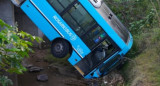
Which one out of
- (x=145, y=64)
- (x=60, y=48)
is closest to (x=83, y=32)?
(x=60, y=48)

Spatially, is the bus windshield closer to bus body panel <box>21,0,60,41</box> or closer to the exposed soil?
bus body panel <box>21,0,60,41</box>

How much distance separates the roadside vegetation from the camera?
785 cm

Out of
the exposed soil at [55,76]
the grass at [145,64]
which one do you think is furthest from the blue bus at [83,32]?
the exposed soil at [55,76]

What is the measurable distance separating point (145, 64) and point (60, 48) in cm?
279

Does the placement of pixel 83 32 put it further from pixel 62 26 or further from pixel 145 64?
pixel 145 64

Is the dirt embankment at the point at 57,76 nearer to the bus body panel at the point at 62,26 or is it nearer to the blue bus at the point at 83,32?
the blue bus at the point at 83,32

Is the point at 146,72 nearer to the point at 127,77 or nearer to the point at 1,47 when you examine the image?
the point at 127,77

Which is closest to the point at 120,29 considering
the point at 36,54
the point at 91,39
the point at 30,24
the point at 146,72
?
the point at 91,39

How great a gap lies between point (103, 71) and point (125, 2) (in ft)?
16.6

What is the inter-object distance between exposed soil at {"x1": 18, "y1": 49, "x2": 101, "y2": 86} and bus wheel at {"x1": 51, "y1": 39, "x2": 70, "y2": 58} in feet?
5.07

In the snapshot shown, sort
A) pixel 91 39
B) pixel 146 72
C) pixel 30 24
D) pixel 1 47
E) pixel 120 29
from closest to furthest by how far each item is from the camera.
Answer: pixel 1 47 → pixel 146 72 → pixel 91 39 → pixel 120 29 → pixel 30 24

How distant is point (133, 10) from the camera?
1241 cm

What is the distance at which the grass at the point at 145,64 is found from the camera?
758 centimetres

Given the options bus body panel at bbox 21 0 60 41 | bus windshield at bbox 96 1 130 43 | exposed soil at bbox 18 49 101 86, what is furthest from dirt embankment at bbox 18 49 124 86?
bus body panel at bbox 21 0 60 41
